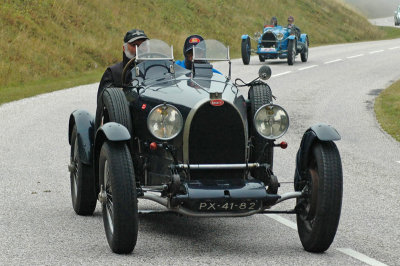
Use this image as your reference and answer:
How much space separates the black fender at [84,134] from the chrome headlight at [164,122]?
1105mm

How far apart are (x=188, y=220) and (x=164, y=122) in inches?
52.7

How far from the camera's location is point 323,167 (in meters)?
6.27

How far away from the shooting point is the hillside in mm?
24125

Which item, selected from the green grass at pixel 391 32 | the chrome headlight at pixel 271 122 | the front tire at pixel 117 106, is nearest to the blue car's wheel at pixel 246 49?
the front tire at pixel 117 106

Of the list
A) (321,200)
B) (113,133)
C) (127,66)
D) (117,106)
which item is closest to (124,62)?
(127,66)

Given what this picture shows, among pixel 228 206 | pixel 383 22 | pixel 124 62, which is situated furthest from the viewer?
pixel 383 22

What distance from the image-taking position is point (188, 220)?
24.8 ft

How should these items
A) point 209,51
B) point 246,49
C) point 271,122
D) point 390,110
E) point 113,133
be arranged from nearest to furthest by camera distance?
point 113,133 → point 271,122 → point 209,51 → point 390,110 → point 246,49

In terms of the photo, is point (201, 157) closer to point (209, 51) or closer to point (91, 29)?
point (209, 51)

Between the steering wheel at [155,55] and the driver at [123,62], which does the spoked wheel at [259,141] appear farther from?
the driver at [123,62]

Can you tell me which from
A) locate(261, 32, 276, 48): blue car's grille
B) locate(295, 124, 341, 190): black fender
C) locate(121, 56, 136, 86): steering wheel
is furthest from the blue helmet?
locate(261, 32, 276, 48): blue car's grille

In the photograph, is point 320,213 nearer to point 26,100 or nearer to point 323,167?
point 323,167

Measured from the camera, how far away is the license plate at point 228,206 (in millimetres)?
6086

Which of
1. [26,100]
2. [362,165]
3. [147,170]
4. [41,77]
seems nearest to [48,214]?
[147,170]
